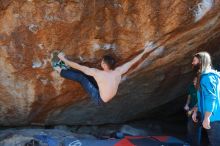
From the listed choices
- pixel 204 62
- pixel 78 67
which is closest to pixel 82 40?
pixel 78 67

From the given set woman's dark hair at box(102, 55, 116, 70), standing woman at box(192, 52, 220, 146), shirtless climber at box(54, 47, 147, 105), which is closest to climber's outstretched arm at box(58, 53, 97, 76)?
shirtless climber at box(54, 47, 147, 105)

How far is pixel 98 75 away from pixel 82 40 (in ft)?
1.73

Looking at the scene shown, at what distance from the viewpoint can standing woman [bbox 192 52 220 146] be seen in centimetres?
555

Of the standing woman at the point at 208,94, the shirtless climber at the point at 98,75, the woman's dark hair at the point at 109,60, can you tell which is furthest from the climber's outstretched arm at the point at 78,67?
the standing woman at the point at 208,94

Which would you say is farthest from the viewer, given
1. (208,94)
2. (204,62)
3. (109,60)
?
(109,60)

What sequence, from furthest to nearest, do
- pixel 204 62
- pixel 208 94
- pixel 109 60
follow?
pixel 109 60
pixel 204 62
pixel 208 94

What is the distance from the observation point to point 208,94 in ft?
18.2

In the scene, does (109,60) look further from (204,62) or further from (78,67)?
(204,62)

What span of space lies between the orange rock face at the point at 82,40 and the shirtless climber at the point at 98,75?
15 centimetres

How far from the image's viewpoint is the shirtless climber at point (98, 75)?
6.04 metres

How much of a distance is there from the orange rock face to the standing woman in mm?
646

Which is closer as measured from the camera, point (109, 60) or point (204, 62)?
point (204, 62)

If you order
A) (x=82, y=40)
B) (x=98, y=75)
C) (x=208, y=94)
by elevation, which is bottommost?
(x=208, y=94)

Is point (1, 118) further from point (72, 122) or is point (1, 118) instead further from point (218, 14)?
point (218, 14)
